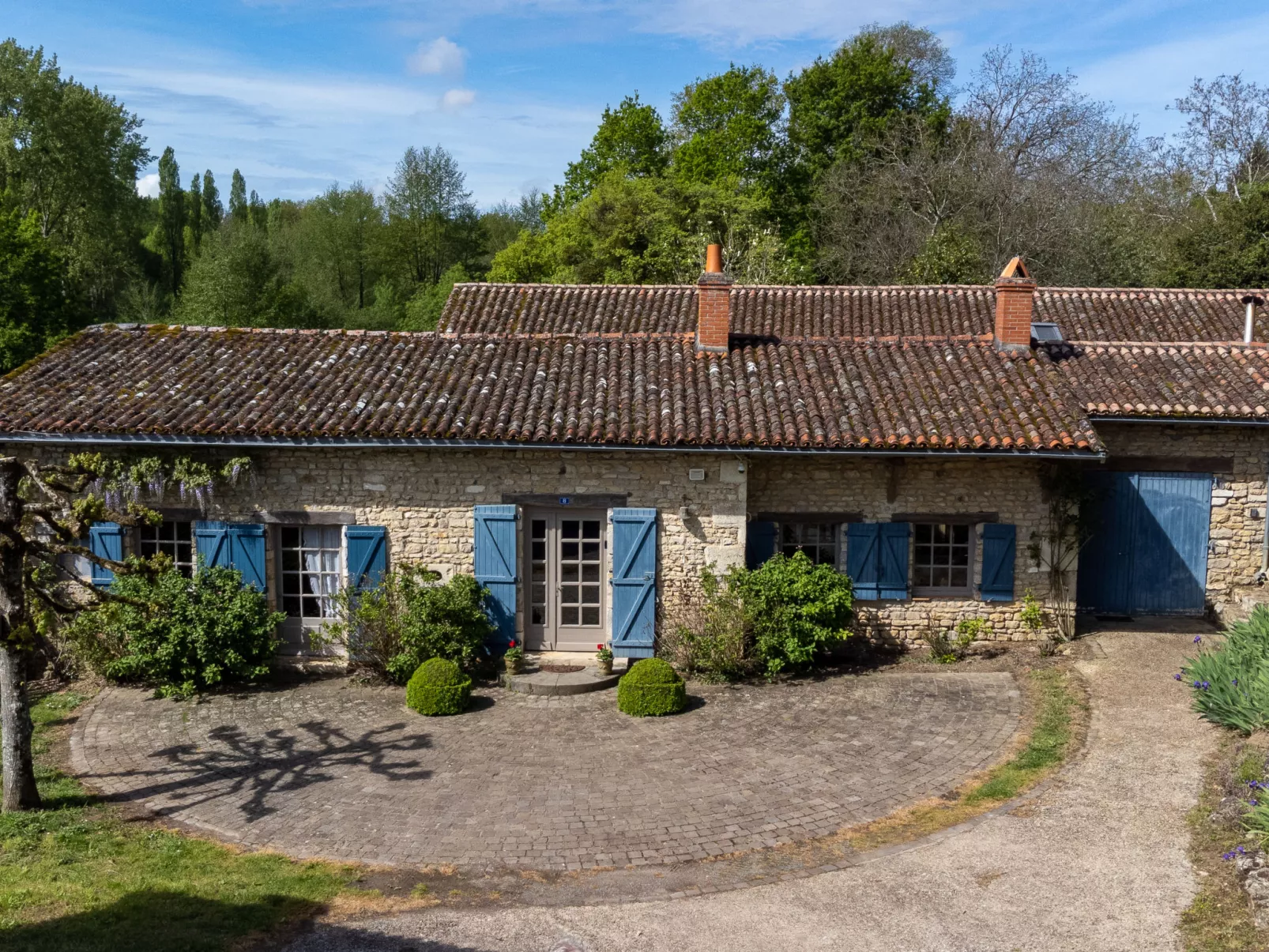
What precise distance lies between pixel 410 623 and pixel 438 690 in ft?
3.95

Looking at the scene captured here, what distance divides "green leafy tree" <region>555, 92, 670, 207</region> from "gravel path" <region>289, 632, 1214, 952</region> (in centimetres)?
3347

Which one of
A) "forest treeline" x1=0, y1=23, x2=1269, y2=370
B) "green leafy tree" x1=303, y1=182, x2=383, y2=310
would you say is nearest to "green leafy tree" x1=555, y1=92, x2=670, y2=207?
"forest treeline" x1=0, y1=23, x2=1269, y2=370

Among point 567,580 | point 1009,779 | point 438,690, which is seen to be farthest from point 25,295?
point 1009,779

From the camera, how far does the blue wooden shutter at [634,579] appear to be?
12367 millimetres

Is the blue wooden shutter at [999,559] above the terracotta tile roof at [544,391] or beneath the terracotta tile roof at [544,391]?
beneath

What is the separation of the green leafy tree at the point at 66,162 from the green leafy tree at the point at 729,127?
75.4ft

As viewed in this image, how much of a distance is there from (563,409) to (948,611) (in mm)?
5922

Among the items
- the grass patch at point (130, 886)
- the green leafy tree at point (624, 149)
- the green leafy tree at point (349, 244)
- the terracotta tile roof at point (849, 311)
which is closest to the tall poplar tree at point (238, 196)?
the green leafy tree at point (349, 244)

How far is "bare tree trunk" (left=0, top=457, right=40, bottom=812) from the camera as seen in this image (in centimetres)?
836

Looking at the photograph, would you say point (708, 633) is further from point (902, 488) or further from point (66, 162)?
point (66, 162)

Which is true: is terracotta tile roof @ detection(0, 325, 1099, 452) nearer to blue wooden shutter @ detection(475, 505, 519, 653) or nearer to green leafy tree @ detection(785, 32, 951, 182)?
blue wooden shutter @ detection(475, 505, 519, 653)

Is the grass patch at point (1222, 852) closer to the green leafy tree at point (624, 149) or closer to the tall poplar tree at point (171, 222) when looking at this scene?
the green leafy tree at point (624, 149)

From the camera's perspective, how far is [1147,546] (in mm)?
14203

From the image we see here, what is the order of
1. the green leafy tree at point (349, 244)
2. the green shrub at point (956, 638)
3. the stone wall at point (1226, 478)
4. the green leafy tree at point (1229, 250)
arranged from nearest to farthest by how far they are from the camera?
the green shrub at point (956, 638), the stone wall at point (1226, 478), the green leafy tree at point (1229, 250), the green leafy tree at point (349, 244)
